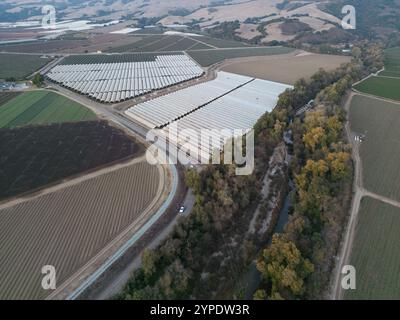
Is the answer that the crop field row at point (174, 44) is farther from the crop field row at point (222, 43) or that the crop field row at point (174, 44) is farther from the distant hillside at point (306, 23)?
the distant hillside at point (306, 23)

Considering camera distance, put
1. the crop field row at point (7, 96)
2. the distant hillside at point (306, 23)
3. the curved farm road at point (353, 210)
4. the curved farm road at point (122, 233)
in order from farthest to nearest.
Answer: the distant hillside at point (306, 23)
the crop field row at point (7, 96)
the curved farm road at point (353, 210)
the curved farm road at point (122, 233)

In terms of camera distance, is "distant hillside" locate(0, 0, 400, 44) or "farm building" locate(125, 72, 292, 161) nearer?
"farm building" locate(125, 72, 292, 161)

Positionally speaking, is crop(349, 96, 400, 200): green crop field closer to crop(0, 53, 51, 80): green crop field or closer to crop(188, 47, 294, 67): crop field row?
crop(188, 47, 294, 67): crop field row

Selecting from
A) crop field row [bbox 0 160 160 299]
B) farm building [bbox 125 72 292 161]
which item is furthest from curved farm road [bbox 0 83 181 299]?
farm building [bbox 125 72 292 161]

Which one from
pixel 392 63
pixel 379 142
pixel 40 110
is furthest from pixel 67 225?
pixel 392 63

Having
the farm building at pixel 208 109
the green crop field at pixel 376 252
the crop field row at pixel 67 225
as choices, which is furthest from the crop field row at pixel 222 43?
the green crop field at pixel 376 252

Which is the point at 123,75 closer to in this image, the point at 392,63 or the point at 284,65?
the point at 284,65
